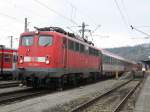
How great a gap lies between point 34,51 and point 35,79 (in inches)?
62.6

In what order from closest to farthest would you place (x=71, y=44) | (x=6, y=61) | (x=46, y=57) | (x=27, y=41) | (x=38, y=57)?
(x=46, y=57) < (x=38, y=57) < (x=27, y=41) < (x=71, y=44) < (x=6, y=61)

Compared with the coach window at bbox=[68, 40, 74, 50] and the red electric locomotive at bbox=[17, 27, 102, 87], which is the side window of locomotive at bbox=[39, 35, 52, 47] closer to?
the red electric locomotive at bbox=[17, 27, 102, 87]

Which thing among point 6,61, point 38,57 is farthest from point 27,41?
point 6,61

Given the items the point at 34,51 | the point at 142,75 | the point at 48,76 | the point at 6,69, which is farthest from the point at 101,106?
the point at 142,75

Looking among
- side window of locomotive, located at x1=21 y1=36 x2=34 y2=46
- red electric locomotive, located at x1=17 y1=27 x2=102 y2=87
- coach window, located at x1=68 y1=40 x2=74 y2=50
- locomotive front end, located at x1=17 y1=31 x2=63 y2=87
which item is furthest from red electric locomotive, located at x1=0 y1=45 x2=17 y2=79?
locomotive front end, located at x1=17 y1=31 x2=63 y2=87

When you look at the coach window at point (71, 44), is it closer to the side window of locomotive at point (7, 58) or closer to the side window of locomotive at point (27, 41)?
the side window of locomotive at point (27, 41)

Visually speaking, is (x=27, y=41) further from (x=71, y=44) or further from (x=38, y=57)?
(x=71, y=44)

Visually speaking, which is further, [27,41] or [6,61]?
[6,61]

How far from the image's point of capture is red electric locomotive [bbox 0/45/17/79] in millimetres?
30609

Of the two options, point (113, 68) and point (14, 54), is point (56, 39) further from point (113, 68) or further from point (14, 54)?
point (113, 68)

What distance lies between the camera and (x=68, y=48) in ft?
68.1

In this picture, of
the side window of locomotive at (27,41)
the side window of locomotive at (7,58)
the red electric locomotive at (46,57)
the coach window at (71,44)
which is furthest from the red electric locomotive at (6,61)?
the red electric locomotive at (46,57)

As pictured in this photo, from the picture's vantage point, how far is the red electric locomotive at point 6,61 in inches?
1205

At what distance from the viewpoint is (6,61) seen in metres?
31.2
